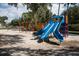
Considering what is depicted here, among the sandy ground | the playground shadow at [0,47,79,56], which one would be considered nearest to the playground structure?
the sandy ground

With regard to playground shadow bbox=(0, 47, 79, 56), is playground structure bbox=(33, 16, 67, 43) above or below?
above

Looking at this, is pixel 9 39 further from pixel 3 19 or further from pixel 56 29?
pixel 56 29

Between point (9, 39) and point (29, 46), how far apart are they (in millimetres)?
451

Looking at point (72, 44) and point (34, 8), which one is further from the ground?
point (34, 8)

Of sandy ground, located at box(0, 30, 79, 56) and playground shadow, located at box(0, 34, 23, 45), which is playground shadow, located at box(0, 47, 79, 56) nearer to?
sandy ground, located at box(0, 30, 79, 56)

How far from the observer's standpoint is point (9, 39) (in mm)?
4766

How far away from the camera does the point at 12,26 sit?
4.72 metres

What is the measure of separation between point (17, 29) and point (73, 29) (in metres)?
1.16

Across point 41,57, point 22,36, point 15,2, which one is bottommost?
point 41,57

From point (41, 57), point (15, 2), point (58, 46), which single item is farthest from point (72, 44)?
point (15, 2)

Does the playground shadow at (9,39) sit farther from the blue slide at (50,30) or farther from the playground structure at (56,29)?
the blue slide at (50,30)

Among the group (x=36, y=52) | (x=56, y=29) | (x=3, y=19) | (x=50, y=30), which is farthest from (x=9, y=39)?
(x=56, y=29)

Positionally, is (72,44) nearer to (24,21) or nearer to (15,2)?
(24,21)

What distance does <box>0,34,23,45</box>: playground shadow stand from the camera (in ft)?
15.4
